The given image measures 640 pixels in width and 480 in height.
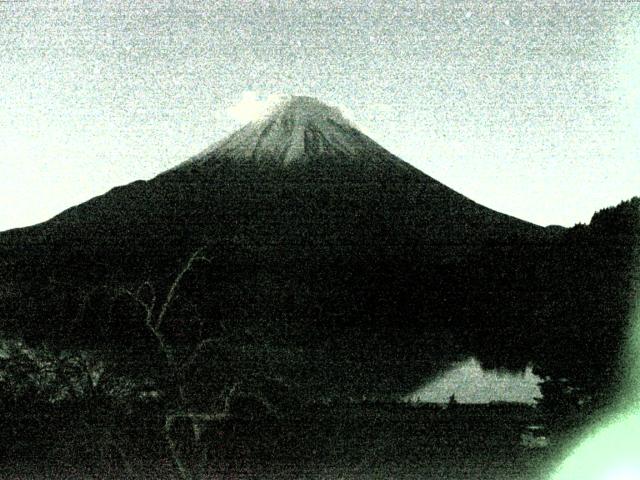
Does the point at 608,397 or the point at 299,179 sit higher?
the point at 299,179

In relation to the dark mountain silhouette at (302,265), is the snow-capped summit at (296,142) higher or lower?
higher

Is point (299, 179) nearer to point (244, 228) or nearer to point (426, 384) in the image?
point (244, 228)

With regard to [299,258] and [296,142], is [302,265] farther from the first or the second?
[296,142]

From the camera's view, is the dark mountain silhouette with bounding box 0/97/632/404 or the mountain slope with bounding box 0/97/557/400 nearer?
the dark mountain silhouette with bounding box 0/97/632/404

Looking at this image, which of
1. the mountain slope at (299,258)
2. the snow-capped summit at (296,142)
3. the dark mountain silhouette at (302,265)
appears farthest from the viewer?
the snow-capped summit at (296,142)

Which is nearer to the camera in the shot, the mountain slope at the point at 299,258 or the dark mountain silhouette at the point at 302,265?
the dark mountain silhouette at the point at 302,265

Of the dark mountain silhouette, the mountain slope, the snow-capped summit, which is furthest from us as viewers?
the snow-capped summit

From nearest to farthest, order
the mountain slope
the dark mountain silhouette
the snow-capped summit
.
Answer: the dark mountain silhouette, the mountain slope, the snow-capped summit

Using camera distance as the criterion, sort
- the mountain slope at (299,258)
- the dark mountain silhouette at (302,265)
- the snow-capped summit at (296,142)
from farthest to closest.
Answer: the snow-capped summit at (296,142)
the mountain slope at (299,258)
the dark mountain silhouette at (302,265)

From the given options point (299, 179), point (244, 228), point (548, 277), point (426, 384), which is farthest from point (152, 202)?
point (548, 277)
